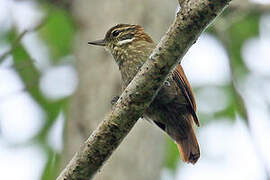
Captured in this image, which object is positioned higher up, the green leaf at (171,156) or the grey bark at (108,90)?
the grey bark at (108,90)

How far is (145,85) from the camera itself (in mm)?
2945

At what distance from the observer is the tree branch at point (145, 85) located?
2.76 meters

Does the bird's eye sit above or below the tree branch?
below

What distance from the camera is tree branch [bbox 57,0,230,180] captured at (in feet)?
9.05

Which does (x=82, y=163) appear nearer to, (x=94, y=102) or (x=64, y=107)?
(x=94, y=102)

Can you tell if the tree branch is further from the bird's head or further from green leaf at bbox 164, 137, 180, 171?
green leaf at bbox 164, 137, 180, 171

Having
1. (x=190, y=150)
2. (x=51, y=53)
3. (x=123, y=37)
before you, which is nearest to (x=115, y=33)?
(x=123, y=37)

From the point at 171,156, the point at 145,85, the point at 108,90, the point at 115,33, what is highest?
the point at 145,85

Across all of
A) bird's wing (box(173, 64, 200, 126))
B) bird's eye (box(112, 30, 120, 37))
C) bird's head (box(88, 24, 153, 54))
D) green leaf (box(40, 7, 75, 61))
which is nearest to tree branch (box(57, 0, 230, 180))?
bird's wing (box(173, 64, 200, 126))

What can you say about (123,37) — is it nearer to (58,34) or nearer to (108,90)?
(108,90)

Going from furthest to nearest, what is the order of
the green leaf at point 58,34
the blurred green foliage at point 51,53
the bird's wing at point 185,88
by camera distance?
the green leaf at point 58,34 → the blurred green foliage at point 51,53 → the bird's wing at point 185,88

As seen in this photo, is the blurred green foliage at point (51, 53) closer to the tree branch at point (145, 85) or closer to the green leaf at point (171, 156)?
the green leaf at point (171, 156)

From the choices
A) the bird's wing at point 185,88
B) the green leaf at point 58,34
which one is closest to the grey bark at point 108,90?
the bird's wing at point 185,88

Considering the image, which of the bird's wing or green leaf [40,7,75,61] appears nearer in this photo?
the bird's wing
